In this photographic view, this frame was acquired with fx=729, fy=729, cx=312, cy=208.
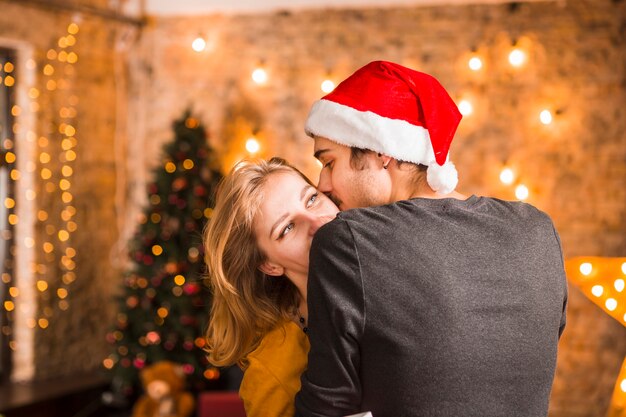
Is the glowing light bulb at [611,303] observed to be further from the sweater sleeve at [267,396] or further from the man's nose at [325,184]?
the sweater sleeve at [267,396]

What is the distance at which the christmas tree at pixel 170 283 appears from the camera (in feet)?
17.0

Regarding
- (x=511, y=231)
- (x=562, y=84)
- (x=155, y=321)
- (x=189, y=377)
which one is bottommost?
(x=189, y=377)

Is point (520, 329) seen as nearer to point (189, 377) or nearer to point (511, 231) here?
point (511, 231)

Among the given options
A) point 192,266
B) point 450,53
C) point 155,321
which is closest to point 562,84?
point 450,53

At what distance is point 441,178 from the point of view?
1.77 meters

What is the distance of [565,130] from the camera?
5.19m

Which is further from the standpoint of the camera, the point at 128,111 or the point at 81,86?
the point at 128,111

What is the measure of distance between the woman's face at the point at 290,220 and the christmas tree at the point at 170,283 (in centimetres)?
328

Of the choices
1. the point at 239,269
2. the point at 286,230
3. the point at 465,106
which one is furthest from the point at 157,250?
the point at 286,230

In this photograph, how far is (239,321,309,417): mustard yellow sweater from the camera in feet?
5.90

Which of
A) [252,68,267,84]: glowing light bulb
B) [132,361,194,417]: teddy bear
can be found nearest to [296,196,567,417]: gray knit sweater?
[132,361,194,417]: teddy bear

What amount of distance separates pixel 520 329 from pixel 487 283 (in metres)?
0.13

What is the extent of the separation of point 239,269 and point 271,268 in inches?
3.6

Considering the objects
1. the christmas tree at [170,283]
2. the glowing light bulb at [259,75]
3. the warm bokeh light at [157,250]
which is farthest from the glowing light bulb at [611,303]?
the glowing light bulb at [259,75]
